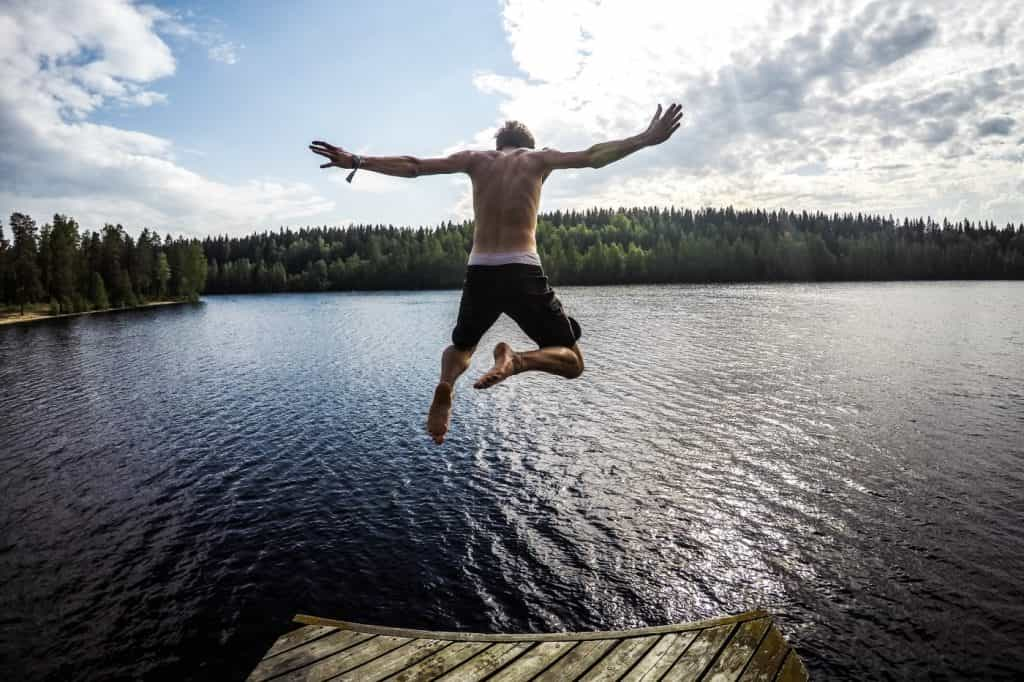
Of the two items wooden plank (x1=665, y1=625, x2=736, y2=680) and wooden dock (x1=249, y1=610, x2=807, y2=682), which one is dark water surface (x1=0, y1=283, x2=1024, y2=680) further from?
wooden plank (x1=665, y1=625, x2=736, y2=680)

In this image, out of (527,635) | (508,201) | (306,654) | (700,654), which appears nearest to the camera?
(508,201)

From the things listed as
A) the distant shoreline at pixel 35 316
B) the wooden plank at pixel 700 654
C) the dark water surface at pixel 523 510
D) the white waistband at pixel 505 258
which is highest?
the white waistband at pixel 505 258

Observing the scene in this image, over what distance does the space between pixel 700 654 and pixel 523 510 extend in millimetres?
9815

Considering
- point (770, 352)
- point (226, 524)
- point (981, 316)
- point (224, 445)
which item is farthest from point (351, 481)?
point (981, 316)

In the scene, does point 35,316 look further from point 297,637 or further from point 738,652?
point 738,652

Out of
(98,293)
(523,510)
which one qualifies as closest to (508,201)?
(523,510)

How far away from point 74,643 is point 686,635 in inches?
A: 550

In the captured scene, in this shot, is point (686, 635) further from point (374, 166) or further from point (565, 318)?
point (374, 166)

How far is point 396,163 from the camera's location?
17.4 ft

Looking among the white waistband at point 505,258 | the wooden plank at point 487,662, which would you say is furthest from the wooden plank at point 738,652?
the white waistband at point 505,258

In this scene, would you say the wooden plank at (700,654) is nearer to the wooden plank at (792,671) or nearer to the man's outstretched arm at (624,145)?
the wooden plank at (792,671)

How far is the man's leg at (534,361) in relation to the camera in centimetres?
474

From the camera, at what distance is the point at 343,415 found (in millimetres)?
32469

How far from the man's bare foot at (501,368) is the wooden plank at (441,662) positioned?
7.88 m
